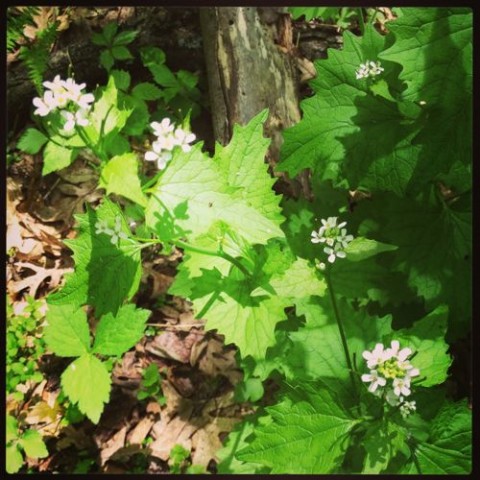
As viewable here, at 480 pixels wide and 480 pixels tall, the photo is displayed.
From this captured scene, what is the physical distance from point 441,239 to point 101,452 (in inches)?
79.9

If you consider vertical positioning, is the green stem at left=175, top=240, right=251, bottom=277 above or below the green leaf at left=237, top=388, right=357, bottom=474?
above

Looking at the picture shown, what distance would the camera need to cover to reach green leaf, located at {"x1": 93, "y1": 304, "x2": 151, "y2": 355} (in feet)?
7.72

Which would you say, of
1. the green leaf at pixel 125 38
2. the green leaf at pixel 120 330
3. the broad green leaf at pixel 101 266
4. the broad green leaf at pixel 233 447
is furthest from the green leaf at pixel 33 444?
the green leaf at pixel 125 38

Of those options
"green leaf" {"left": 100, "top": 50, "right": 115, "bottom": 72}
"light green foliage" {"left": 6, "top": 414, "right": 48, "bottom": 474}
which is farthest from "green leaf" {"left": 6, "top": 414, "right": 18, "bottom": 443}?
"green leaf" {"left": 100, "top": 50, "right": 115, "bottom": 72}

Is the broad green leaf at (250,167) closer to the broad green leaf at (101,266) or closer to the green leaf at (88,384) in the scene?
the broad green leaf at (101,266)

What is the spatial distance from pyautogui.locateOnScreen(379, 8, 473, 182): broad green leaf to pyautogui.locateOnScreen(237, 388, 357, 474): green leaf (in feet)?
3.63

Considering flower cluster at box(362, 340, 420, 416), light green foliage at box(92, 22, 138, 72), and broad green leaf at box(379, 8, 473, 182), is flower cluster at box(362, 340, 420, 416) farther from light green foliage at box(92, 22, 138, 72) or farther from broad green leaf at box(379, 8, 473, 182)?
light green foliage at box(92, 22, 138, 72)

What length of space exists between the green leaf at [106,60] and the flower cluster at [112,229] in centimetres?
143

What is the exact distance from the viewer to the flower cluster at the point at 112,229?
170 centimetres

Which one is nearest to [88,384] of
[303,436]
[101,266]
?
[101,266]

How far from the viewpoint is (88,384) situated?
2365 mm

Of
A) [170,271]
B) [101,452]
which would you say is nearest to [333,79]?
[170,271]

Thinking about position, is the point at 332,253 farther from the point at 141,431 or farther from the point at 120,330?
the point at 141,431

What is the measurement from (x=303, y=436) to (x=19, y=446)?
4.97ft
